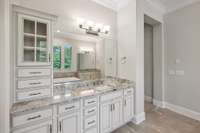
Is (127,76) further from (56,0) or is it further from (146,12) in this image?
(56,0)

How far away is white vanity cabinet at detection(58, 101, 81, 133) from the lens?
153cm

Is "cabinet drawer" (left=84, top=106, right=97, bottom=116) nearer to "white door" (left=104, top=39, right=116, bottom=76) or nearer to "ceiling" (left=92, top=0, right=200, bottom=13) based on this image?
"white door" (left=104, top=39, right=116, bottom=76)

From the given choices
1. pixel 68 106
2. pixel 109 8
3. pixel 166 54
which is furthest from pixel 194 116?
pixel 109 8

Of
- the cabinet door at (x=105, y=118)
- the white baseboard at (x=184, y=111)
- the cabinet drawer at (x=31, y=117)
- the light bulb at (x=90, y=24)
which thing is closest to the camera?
the cabinet drawer at (x=31, y=117)

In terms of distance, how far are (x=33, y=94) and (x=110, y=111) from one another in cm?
134

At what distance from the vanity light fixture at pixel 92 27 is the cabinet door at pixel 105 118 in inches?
62.7

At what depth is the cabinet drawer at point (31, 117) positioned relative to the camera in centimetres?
125

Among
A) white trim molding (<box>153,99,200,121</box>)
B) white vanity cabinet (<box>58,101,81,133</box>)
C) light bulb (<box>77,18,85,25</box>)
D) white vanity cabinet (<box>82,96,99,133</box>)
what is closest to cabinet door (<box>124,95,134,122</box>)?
white vanity cabinet (<box>82,96,99,133</box>)

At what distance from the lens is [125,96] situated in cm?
240

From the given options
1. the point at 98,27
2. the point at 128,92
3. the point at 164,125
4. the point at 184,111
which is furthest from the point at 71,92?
the point at 184,111

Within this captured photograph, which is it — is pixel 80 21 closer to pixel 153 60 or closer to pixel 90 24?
pixel 90 24

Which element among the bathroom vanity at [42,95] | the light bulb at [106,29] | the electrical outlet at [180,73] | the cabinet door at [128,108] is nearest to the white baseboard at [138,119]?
the cabinet door at [128,108]

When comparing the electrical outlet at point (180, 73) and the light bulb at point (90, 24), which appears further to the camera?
the electrical outlet at point (180, 73)

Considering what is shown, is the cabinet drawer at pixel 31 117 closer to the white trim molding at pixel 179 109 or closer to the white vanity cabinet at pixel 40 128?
the white vanity cabinet at pixel 40 128
